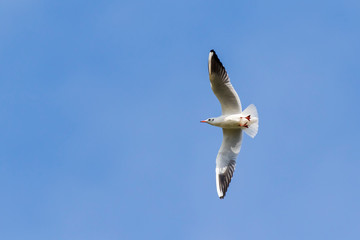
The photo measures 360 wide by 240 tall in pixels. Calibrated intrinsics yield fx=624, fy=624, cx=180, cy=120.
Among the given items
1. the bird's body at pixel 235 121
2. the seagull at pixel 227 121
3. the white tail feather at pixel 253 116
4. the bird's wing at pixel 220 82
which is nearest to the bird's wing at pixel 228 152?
the seagull at pixel 227 121

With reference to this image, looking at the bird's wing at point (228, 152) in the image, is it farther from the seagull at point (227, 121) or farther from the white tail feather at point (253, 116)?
the white tail feather at point (253, 116)

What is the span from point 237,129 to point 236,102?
1095 millimetres

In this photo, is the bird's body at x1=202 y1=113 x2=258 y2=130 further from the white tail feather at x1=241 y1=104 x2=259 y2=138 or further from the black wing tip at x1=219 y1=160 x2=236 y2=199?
the black wing tip at x1=219 y1=160 x2=236 y2=199

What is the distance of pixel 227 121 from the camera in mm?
19344

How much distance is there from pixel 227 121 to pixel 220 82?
1.27m

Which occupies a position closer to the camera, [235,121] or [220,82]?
[220,82]

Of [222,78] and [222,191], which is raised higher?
[222,78]

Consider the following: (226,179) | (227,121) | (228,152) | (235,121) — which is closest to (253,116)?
(235,121)

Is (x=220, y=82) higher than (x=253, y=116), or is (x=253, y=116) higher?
(x=220, y=82)

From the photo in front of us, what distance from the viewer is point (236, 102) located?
19.3 m

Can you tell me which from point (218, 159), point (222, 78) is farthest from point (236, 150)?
point (222, 78)

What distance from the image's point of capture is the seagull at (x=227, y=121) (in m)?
19.0

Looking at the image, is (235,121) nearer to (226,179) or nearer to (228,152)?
(228,152)

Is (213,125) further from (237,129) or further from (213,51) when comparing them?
(213,51)
